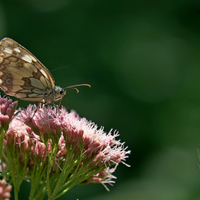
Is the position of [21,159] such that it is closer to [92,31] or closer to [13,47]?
[13,47]

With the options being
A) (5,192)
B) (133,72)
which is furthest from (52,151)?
(133,72)

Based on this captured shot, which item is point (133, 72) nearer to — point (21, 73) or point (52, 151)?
point (21, 73)

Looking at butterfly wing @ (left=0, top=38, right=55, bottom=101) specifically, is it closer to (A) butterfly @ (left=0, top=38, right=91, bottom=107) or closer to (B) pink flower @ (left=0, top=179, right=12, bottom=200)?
(A) butterfly @ (left=0, top=38, right=91, bottom=107)

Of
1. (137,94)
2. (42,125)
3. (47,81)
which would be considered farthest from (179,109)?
(42,125)

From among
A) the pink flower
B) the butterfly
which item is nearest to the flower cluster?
the butterfly

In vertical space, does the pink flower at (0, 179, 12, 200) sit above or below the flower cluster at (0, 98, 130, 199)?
above

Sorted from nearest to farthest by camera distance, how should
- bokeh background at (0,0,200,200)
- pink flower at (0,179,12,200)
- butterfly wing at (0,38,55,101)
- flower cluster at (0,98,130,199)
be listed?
pink flower at (0,179,12,200) < flower cluster at (0,98,130,199) < butterfly wing at (0,38,55,101) < bokeh background at (0,0,200,200)

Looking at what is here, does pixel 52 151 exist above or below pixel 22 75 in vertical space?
below
